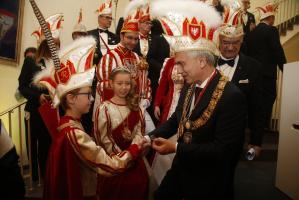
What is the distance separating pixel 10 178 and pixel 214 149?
1.10 m

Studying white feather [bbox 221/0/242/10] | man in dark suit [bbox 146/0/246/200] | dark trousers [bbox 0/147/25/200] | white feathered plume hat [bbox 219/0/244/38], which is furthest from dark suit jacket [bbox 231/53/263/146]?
dark trousers [bbox 0/147/25/200]

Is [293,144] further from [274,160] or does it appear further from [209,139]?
[209,139]

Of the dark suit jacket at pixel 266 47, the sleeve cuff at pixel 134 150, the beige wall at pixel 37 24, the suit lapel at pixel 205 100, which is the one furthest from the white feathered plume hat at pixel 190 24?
the beige wall at pixel 37 24

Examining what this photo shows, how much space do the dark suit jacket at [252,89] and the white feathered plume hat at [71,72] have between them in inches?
54.3

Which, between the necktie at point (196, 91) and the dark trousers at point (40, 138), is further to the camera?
the dark trousers at point (40, 138)

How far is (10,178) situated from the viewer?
143 centimetres

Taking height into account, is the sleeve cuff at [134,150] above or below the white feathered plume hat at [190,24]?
below

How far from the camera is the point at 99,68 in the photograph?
3.94 meters

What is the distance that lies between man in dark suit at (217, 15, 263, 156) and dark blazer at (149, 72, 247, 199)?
2.79ft

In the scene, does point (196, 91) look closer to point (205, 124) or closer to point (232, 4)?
point (205, 124)

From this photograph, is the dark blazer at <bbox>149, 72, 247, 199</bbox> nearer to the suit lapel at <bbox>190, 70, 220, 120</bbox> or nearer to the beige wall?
the suit lapel at <bbox>190, 70, 220, 120</bbox>

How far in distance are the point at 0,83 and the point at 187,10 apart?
13.3ft

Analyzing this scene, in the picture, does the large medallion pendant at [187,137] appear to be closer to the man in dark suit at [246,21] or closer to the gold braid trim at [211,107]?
the gold braid trim at [211,107]

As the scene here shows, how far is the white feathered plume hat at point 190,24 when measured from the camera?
2.06 metres
